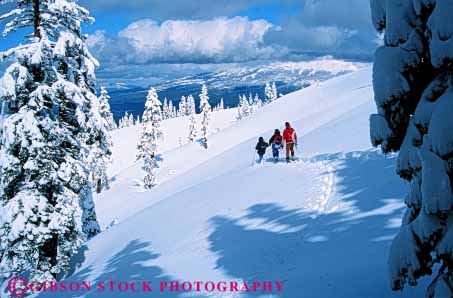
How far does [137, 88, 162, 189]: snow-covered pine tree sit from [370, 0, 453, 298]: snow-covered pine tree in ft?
173

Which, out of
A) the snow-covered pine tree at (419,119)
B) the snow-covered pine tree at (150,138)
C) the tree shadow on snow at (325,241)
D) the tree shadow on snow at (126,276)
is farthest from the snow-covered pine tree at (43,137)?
the snow-covered pine tree at (150,138)

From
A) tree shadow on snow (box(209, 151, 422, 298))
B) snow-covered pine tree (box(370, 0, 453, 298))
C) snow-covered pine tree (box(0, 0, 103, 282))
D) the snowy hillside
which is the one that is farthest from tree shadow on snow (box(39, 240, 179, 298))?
snow-covered pine tree (box(370, 0, 453, 298))

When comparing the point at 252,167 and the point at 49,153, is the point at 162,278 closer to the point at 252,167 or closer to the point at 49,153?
the point at 49,153

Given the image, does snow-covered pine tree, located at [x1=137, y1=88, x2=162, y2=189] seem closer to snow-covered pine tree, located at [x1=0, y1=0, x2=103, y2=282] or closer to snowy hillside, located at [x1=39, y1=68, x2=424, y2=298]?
snowy hillside, located at [x1=39, y1=68, x2=424, y2=298]

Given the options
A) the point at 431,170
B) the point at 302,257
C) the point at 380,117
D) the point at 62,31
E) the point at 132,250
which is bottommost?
the point at 132,250

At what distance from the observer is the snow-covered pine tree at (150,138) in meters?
56.8

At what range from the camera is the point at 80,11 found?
13.7 meters

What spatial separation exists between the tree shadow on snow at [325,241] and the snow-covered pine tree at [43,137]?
524 centimetres

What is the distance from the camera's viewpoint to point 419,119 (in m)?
5.03

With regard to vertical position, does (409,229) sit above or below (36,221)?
above

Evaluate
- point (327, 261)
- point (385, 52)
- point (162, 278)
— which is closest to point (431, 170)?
point (385, 52)

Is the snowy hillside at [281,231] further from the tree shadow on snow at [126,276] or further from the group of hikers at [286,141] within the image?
the group of hikers at [286,141]

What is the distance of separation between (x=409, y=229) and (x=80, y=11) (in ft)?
41.4

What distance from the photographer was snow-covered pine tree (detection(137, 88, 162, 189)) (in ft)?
186
